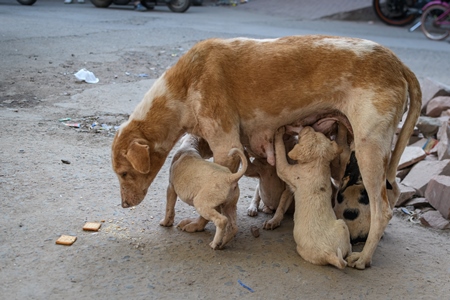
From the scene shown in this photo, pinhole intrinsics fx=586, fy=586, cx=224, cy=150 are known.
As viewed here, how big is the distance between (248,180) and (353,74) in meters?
2.06

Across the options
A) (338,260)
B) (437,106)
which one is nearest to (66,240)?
(338,260)

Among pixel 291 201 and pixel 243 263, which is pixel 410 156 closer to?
pixel 291 201

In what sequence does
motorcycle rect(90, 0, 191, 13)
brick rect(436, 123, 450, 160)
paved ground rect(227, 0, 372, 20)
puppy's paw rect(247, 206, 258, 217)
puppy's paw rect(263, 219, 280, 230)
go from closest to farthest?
puppy's paw rect(263, 219, 280, 230) → puppy's paw rect(247, 206, 258, 217) → brick rect(436, 123, 450, 160) → motorcycle rect(90, 0, 191, 13) → paved ground rect(227, 0, 372, 20)

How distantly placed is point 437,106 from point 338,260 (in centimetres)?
418

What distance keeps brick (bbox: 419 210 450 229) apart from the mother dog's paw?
1.21 meters

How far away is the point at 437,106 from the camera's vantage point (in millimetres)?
7441

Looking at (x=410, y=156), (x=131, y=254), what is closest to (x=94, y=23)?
(x=410, y=156)

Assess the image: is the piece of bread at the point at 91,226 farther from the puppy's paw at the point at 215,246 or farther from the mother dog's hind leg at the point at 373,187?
the mother dog's hind leg at the point at 373,187

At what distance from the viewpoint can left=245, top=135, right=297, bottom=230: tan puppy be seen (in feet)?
15.7

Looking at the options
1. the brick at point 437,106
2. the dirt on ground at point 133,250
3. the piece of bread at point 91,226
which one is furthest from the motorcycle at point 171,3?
the piece of bread at point 91,226

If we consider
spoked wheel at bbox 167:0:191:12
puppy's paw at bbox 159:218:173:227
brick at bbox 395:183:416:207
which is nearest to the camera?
puppy's paw at bbox 159:218:173:227

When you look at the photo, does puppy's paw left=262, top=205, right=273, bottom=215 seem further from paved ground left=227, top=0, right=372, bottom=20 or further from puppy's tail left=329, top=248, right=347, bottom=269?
paved ground left=227, top=0, right=372, bottom=20

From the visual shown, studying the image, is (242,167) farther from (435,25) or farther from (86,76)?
(435,25)

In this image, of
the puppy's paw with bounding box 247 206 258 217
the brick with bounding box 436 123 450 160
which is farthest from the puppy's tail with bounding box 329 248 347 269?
the brick with bounding box 436 123 450 160
